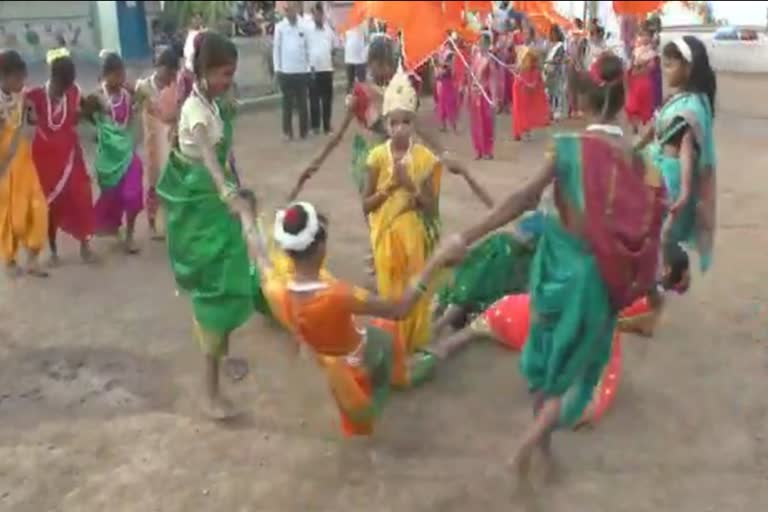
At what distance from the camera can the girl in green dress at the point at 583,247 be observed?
3.25m

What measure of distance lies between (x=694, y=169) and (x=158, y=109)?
12.7ft

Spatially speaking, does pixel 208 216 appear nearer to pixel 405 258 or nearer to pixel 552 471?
pixel 405 258

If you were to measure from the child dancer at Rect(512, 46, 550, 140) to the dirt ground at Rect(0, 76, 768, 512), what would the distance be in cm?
633

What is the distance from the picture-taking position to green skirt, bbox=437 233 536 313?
15.9 ft

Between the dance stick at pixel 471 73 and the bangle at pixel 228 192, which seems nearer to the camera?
the bangle at pixel 228 192

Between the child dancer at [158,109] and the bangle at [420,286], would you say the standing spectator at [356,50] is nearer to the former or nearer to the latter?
the child dancer at [158,109]

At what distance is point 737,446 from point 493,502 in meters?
1.10

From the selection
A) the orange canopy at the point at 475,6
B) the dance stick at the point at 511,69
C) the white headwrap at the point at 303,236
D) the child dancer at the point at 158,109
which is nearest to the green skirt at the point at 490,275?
the white headwrap at the point at 303,236

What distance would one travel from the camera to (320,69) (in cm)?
1241

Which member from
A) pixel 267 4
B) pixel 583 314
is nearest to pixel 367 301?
pixel 583 314

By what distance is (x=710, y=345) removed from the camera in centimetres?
505

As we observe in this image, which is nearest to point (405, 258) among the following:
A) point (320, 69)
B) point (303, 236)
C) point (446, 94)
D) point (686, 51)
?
point (303, 236)

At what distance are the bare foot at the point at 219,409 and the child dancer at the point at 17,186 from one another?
2594 millimetres

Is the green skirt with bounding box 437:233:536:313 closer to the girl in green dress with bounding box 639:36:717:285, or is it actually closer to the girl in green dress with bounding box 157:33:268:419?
the girl in green dress with bounding box 639:36:717:285
